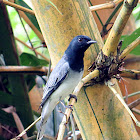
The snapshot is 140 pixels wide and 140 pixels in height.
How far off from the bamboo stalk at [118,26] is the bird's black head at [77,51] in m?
0.17

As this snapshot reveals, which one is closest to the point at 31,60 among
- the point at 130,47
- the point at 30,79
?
the point at 30,79

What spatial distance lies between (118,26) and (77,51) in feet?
1.61

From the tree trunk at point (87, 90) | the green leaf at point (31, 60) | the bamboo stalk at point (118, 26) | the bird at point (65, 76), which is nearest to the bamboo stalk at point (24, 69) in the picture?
the green leaf at point (31, 60)

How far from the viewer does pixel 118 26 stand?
91 centimetres

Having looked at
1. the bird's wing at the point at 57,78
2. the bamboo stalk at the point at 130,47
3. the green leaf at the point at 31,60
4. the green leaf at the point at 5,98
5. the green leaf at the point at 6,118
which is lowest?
the green leaf at the point at 6,118

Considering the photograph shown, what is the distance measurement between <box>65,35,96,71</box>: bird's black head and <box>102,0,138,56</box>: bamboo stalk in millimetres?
167

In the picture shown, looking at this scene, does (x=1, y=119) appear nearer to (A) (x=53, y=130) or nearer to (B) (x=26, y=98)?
(B) (x=26, y=98)

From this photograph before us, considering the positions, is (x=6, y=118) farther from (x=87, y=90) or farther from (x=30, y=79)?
(x=87, y=90)

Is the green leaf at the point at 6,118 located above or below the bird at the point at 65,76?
below

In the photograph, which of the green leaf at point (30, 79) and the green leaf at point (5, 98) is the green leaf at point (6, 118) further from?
the green leaf at point (30, 79)

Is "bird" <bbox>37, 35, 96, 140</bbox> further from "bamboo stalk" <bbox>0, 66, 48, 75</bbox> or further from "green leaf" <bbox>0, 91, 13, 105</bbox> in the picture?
"green leaf" <bbox>0, 91, 13, 105</bbox>

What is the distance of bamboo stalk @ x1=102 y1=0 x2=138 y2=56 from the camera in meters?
0.82

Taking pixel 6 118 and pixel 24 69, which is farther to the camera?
pixel 6 118

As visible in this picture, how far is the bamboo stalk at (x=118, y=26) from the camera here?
0.82 m
